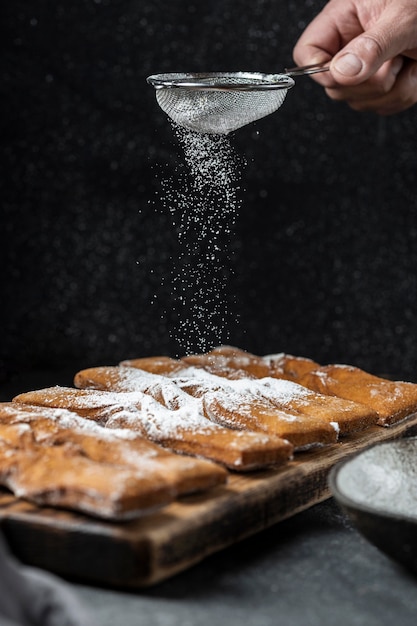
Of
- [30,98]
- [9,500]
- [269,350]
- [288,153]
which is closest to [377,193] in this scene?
[288,153]

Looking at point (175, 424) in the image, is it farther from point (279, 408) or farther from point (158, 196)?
point (158, 196)

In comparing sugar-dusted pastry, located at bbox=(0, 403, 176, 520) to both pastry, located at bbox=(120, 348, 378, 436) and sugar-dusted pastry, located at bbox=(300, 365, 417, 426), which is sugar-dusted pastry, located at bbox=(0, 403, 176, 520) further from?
sugar-dusted pastry, located at bbox=(300, 365, 417, 426)

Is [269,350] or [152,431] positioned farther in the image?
[269,350]

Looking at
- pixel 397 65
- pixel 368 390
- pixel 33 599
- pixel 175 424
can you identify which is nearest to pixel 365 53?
pixel 397 65

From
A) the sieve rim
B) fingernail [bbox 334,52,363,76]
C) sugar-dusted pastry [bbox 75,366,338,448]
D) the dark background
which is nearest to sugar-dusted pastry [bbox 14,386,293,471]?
sugar-dusted pastry [bbox 75,366,338,448]

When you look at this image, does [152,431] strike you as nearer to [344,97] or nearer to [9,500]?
[9,500]

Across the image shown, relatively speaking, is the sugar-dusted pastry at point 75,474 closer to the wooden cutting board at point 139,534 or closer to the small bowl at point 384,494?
the wooden cutting board at point 139,534
